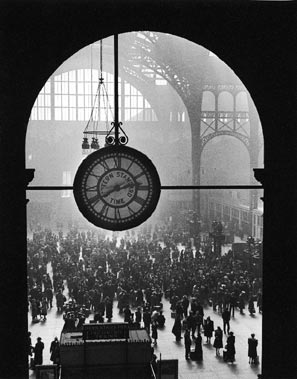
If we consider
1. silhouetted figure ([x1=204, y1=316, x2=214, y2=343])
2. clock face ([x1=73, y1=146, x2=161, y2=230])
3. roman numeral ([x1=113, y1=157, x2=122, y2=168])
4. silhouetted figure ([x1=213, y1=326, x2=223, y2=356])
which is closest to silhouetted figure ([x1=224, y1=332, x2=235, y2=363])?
silhouetted figure ([x1=213, y1=326, x2=223, y2=356])

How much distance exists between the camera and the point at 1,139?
3.58 metres

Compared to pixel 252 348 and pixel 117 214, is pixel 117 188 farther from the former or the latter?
pixel 252 348

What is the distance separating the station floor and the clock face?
7.18 meters

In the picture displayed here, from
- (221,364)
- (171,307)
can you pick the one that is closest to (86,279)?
(171,307)

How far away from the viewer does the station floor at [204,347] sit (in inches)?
408

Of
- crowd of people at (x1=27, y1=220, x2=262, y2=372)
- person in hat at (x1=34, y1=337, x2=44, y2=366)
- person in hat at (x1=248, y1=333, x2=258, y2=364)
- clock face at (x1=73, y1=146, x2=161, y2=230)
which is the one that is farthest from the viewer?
crowd of people at (x1=27, y1=220, x2=262, y2=372)

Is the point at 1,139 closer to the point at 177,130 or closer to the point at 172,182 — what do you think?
the point at 172,182

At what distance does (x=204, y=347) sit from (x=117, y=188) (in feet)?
29.8

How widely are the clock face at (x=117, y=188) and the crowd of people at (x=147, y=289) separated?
775 cm

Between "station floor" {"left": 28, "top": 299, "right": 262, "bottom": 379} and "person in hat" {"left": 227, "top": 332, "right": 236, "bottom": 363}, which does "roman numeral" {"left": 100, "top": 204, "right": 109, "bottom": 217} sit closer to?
"station floor" {"left": 28, "top": 299, "right": 262, "bottom": 379}

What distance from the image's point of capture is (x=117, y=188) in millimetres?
3670

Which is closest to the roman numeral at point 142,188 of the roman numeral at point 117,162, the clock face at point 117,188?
the clock face at point 117,188

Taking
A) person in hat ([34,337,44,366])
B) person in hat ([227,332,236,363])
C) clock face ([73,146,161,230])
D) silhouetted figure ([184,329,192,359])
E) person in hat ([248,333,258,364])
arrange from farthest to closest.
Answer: silhouetted figure ([184,329,192,359]), person in hat ([227,332,236,363]), person in hat ([248,333,258,364]), person in hat ([34,337,44,366]), clock face ([73,146,161,230])

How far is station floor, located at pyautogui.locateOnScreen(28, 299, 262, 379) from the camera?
1038cm
